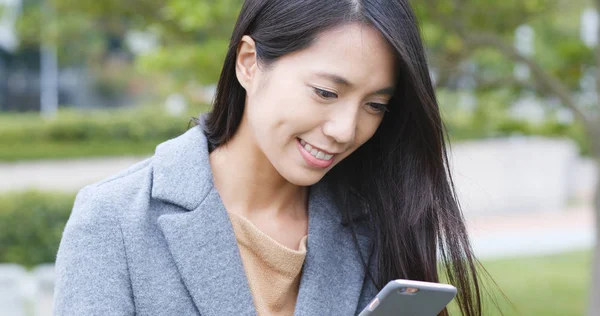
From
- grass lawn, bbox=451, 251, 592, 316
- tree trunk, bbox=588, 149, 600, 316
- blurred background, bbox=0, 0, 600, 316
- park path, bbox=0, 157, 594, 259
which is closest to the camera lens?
tree trunk, bbox=588, 149, 600, 316

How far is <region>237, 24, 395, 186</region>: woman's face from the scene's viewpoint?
5.94 ft

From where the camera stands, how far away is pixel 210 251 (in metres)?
1.92

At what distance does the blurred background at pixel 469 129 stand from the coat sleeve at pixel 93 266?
2.96ft

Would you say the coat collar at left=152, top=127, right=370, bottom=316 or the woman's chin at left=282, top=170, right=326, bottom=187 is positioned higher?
the woman's chin at left=282, top=170, right=326, bottom=187

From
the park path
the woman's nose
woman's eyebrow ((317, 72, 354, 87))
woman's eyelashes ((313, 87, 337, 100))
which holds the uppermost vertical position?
woman's eyebrow ((317, 72, 354, 87))

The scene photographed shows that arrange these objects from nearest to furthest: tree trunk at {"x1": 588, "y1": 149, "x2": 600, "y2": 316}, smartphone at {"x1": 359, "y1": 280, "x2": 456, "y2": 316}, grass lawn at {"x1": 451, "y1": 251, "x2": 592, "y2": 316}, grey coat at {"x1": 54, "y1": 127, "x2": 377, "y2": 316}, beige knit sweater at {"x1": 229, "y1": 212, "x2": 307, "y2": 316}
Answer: smartphone at {"x1": 359, "y1": 280, "x2": 456, "y2": 316} < grey coat at {"x1": 54, "y1": 127, "x2": 377, "y2": 316} < beige knit sweater at {"x1": 229, "y1": 212, "x2": 307, "y2": 316} < tree trunk at {"x1": 588, "y1": 149, "x2": 600, "y2": 316} < grass lawn at {"x1": 451, "y1": 251, "x2": 592, "y2": 316}

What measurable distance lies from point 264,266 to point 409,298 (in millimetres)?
441

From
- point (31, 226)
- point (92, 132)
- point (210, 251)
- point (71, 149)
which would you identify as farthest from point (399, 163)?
point (92, 132)

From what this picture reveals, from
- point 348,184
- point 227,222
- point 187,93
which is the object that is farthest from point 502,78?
point 227,222

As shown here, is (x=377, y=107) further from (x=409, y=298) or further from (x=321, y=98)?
(x=409, y=298)

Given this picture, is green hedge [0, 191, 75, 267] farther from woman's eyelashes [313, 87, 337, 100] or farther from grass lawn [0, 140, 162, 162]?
woman's eyelashes [313, 87, 337, 100]

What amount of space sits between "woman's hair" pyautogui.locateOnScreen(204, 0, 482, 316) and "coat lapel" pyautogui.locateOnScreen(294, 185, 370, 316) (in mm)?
42

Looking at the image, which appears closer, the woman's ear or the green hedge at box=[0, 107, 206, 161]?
the woman's ear

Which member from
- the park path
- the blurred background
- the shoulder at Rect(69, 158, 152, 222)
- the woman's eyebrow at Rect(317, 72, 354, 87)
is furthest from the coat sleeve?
the park path
